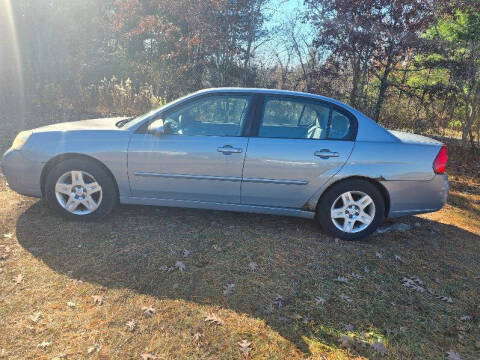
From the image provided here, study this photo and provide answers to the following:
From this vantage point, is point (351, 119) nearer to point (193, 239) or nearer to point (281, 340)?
point (193, 239)

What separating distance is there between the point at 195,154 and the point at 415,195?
8.04 feet

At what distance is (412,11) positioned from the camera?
782 cm

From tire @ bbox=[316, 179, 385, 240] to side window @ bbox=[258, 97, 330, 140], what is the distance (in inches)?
24.7

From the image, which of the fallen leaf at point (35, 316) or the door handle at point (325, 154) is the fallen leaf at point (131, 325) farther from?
the door handle at point (325, 154)

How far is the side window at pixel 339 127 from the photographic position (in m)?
3.84

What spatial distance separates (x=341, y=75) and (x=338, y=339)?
7650mm

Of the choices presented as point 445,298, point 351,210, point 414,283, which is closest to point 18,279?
point 351,210

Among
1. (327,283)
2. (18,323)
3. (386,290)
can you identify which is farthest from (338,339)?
(18,323)

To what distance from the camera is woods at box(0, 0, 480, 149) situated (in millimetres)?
8078

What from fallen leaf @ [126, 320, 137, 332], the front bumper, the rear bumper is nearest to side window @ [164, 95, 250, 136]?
the front bumper

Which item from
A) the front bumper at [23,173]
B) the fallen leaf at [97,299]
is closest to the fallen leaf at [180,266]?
the fallen leaf at [97,299]

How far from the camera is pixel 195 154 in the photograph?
374 centimetres

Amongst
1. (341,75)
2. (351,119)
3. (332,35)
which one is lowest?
(351,119)

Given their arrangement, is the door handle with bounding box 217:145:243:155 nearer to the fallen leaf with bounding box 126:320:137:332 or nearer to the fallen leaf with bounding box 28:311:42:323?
the fallen leaf with bounding box 126:320:137:332
